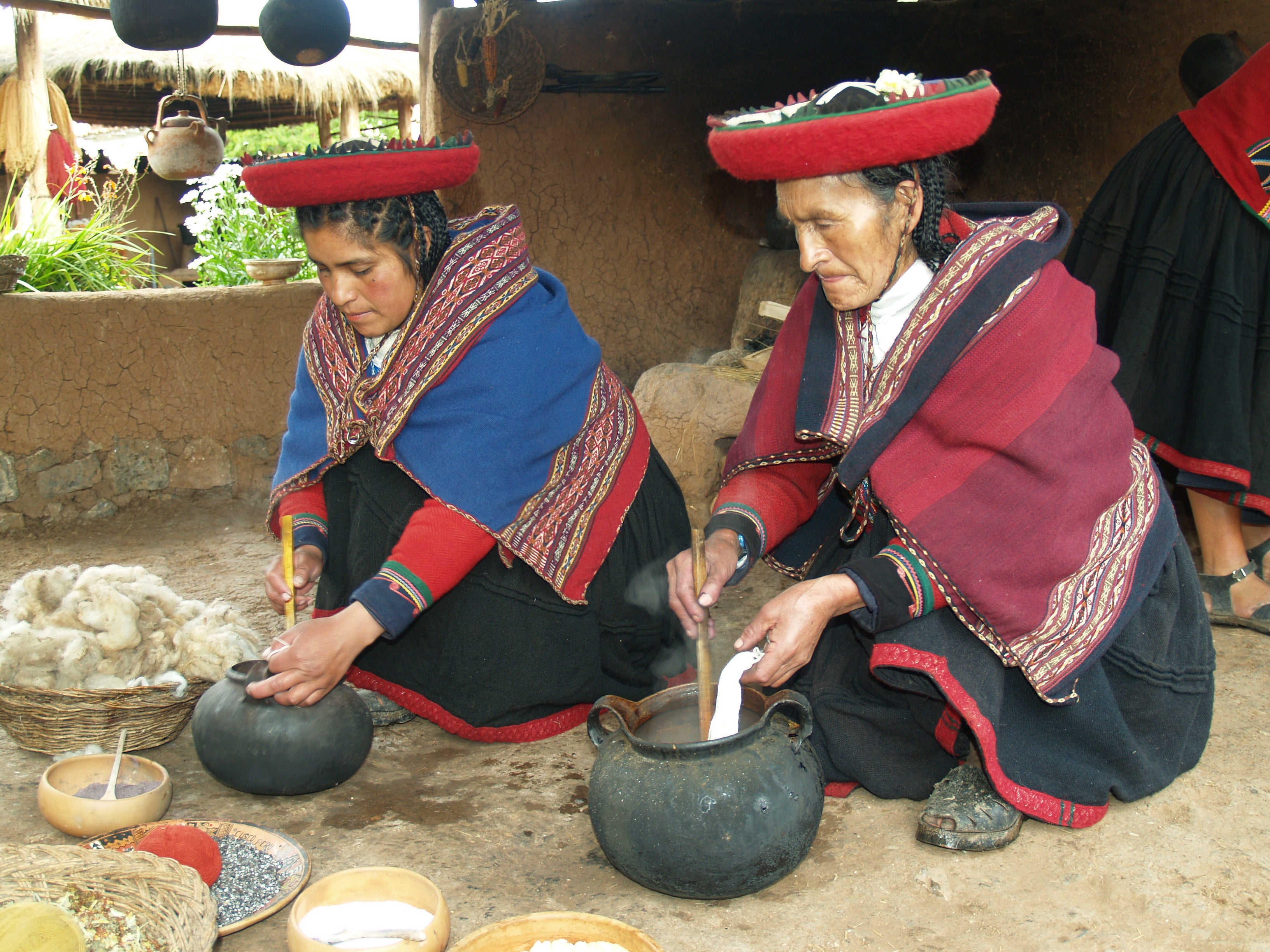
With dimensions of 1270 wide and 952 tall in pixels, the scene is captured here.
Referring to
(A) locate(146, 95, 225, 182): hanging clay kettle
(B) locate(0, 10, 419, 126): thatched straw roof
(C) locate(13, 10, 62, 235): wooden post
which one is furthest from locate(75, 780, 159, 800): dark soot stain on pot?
(B) locate(0, 10, 419, 126): thatched straw roof

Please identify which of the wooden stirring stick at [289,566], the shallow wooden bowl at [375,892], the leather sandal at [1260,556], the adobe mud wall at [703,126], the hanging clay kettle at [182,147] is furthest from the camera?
the hanging clay kettle at [182,147]

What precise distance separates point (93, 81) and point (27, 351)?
637 centimetres

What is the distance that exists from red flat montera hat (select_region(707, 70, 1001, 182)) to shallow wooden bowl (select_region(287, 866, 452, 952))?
54.3 inches

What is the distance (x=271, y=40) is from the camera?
472 centimetres

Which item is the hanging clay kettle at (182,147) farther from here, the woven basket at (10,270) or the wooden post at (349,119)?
the wooden post at (349,119)

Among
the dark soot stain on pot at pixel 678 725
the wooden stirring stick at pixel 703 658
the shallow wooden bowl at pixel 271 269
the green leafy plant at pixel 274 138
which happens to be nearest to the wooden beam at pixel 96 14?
the shallow wooden bowl at pixel 271 269

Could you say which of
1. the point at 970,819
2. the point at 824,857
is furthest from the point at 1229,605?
the point at 824,857

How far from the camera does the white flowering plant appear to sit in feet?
20.6

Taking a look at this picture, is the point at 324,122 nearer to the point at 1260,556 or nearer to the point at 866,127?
the point at 1260,556

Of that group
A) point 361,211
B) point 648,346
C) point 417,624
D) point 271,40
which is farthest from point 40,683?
point 648,346

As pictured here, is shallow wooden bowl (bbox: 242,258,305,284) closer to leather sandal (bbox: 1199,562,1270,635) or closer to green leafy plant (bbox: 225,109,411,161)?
leather sandal (bbox: 1199,562,1270,635)

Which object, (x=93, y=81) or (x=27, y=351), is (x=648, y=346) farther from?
(x=93, y=81)

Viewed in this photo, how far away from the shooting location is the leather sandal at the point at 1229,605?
3.27m

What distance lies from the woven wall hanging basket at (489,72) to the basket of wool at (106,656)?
2.82 meters
